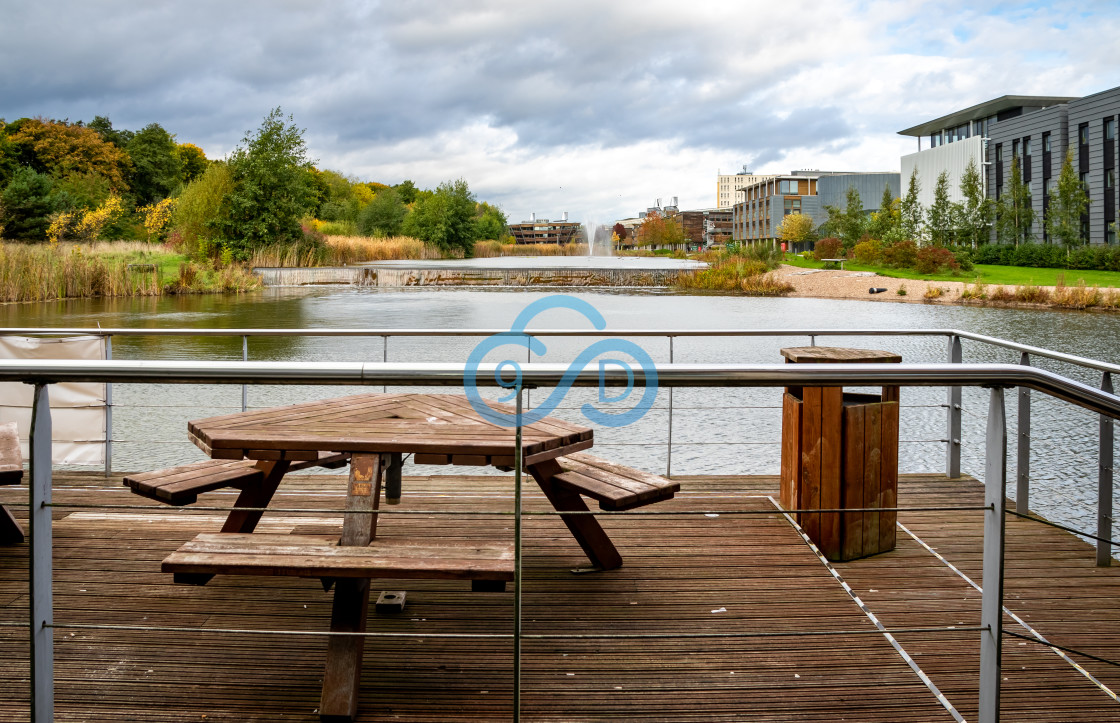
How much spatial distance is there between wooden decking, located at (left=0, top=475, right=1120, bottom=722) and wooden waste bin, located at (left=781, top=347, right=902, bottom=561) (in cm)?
11

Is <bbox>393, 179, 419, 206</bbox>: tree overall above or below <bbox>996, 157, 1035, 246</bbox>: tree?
above

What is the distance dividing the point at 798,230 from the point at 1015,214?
26941 millimetres

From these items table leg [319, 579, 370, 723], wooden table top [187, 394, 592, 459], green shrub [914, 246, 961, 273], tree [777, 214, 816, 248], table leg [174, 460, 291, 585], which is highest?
tree [777, 214, 816, 248]

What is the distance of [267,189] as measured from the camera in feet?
111

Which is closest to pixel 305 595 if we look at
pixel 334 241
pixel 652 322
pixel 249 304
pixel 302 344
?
pixel 302 344

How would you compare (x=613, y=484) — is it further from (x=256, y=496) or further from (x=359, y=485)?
(x=256, y=496)

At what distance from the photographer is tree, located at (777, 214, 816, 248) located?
210ft

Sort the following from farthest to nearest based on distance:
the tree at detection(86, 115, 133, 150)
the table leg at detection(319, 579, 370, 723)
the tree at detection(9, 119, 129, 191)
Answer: the tree at detection(86, 115, 133, 150) → the tree at detection(9, 119, 129, 191) → the table leg at detection(319, 579, 370, 723)

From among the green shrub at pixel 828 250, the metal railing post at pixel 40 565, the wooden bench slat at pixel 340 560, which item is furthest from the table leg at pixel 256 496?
the green shrub at pixel 828 250

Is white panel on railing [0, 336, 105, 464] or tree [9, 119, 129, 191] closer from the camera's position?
white panel on railing [0, 336, 105, 464]

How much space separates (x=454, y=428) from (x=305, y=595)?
0.78 m

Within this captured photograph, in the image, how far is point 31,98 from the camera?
59.7 meters

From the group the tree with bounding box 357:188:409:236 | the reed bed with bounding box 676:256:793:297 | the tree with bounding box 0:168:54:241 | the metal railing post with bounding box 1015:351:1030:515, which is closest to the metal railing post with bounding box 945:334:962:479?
the metal railing post with bounding box 1015:351:1030:515

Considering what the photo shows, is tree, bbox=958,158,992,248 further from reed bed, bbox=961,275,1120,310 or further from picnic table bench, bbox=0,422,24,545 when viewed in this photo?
picnic table bench, bbox=0,422,24,545
